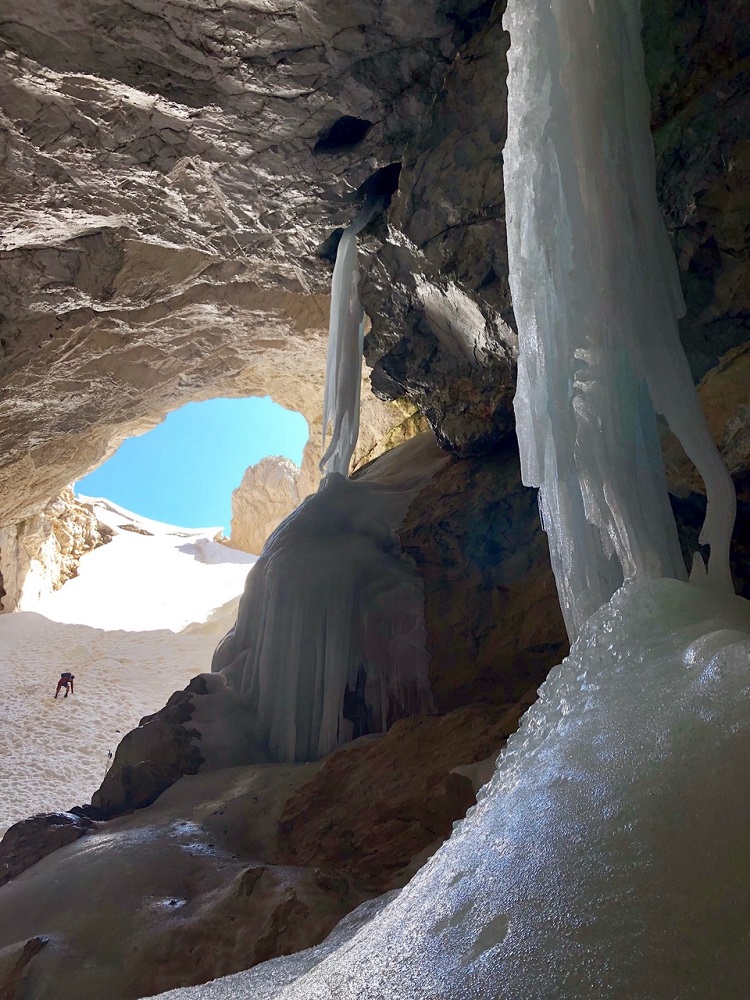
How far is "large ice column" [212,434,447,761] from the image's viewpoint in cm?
560

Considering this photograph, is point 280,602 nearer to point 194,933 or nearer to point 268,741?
point 268,741

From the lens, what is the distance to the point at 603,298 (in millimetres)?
2777

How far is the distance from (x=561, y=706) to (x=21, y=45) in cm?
469

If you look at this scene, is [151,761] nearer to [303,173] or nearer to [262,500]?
[303,173]

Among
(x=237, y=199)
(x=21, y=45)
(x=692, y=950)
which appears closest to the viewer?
(x=692, y=950)

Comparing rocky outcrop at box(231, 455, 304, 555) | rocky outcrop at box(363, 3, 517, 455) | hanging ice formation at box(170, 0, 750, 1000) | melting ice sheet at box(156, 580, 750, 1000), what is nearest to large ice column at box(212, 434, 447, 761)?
rocky outcrop at box(363, 3, 517, 455)

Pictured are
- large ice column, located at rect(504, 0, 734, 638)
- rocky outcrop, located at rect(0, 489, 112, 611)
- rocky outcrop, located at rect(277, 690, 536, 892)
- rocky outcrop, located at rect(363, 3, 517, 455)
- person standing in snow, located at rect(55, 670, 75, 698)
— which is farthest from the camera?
rocky outcrop, located at rect(0, 489, 112, 611)

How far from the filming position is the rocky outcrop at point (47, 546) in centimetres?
1305

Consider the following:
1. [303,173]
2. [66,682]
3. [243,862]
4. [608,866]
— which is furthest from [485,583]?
[66,682]

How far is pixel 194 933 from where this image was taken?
3.06 meters

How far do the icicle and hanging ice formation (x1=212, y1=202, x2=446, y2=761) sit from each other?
0.01 meters

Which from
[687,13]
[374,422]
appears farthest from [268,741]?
[374,422]

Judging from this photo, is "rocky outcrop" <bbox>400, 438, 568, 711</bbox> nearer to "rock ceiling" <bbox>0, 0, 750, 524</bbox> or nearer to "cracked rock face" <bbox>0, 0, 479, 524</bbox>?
"rock ceiling" <bbox>0, 0, 750, 524</bbox>

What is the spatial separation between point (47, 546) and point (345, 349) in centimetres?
1182
